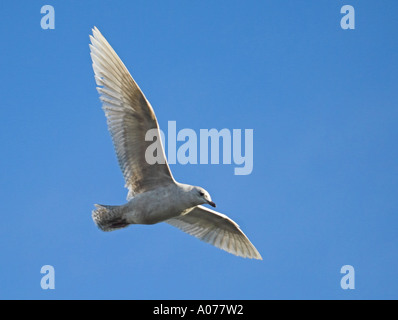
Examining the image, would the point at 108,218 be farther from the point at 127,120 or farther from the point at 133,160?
the point at 127,120

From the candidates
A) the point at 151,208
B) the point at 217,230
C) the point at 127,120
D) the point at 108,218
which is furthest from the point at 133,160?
the point at 217,230

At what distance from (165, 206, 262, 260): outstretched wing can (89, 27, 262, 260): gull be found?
2.11 meters

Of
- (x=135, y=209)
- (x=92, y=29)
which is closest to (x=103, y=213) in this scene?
(x=135, y=209)

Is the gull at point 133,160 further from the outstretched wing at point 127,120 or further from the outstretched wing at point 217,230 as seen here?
the outstretched wing at point 217,230

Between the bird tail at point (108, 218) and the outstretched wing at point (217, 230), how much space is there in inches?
96.7

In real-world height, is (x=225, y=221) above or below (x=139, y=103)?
below

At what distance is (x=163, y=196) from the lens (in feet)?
50.5

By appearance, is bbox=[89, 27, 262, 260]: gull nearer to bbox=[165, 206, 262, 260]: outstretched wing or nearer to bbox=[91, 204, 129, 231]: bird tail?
bbox=[91, 204, 129, 231]: bird tail

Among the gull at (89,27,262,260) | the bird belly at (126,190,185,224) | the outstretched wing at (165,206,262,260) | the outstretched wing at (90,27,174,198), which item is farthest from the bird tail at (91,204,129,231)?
the outstretched wing at (165,206,262,260)

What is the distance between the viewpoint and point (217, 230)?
18.0 m

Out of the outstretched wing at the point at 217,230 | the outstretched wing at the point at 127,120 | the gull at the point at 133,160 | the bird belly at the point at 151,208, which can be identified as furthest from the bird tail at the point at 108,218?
the outstretched wing at the point at 217,230

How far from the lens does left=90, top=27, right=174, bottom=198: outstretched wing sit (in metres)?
15.5

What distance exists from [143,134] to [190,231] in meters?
3.41

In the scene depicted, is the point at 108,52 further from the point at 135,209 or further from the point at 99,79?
the point at 135,209
